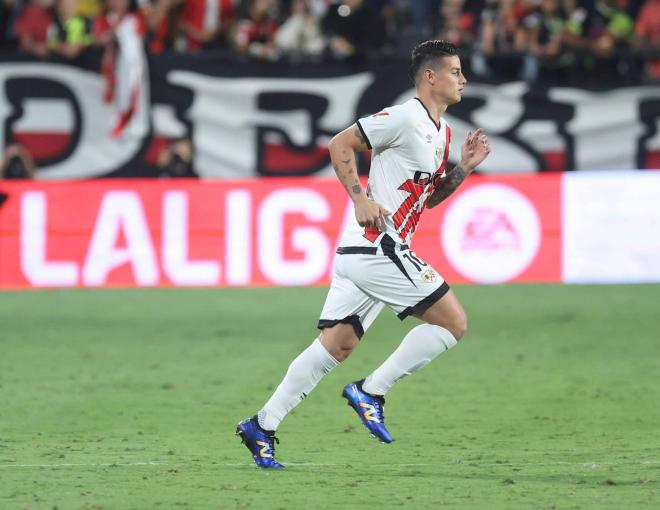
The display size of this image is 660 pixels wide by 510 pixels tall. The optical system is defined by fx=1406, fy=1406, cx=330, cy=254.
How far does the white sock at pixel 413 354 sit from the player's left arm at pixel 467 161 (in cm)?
74

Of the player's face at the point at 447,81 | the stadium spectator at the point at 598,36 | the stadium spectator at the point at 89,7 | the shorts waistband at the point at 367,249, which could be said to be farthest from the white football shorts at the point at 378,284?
the stadium spectator at the point at 89,7

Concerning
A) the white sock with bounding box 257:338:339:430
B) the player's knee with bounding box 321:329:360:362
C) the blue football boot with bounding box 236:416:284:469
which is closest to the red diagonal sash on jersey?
the player's knee with bounding box 321:329:360:362

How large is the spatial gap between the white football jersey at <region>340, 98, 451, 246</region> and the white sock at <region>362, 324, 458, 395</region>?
1.53ft

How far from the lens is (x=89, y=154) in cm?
1631

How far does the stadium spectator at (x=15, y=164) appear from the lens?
15969mm

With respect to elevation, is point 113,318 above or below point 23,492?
below

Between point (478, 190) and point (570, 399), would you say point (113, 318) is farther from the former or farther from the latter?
point (570, 399)

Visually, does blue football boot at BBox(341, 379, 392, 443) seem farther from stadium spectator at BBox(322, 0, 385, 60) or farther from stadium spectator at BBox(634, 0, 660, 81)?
stadium spectator at BBox(634, 0, 660, 81)

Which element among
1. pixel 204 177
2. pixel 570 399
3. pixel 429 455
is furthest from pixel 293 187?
pixel 429 455

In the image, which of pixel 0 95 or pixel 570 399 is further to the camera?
pixel 0 95

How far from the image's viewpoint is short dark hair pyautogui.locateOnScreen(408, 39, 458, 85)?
6914mm

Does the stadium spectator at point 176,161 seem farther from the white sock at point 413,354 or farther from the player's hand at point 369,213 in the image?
the player's hand at point 369,213

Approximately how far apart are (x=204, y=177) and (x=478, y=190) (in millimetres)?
3426

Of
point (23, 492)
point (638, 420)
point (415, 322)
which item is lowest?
point (415, 322)
